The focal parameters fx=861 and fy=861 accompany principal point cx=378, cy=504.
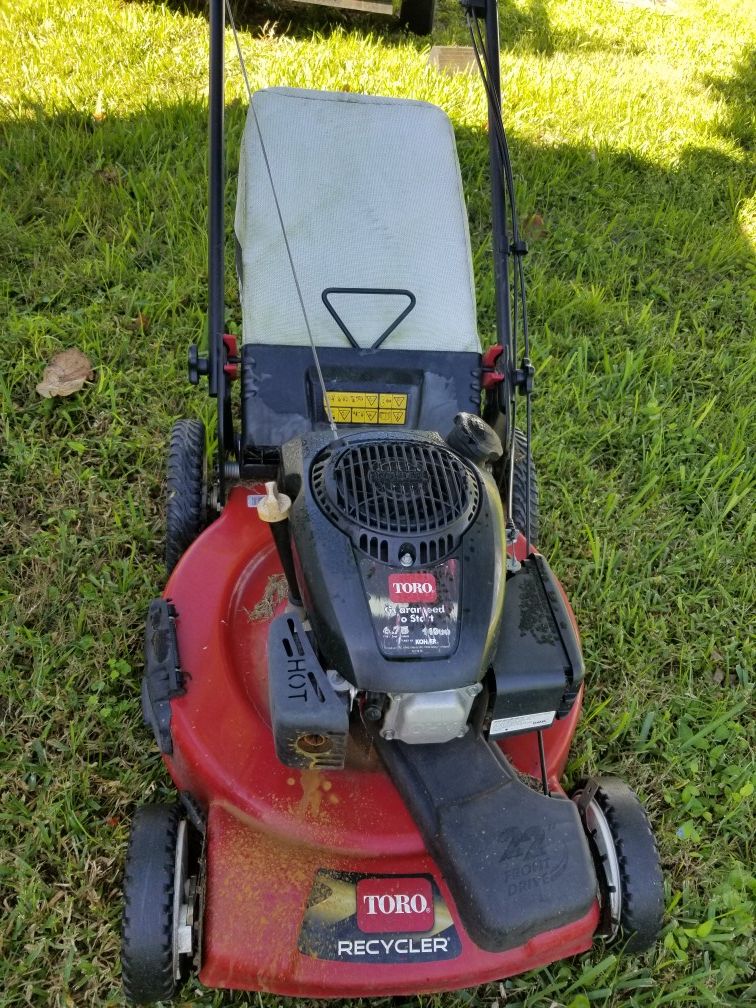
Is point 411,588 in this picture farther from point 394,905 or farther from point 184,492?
point 184,492

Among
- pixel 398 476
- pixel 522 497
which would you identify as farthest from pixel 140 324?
pixel 398 476

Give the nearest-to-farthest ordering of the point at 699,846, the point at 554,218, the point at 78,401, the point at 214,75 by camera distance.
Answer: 1. the point at 699,846
2. the point at 214,75
3. the point at 78,401
4. the point at 554,218

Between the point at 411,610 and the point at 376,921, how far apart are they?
2.02 feet

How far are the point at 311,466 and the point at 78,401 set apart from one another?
1496mm

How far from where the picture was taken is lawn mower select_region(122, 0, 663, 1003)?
1.35m

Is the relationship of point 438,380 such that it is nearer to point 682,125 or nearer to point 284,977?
point 284,977

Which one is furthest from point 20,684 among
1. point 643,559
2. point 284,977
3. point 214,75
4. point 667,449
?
point 667,449

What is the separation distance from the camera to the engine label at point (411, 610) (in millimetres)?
1304

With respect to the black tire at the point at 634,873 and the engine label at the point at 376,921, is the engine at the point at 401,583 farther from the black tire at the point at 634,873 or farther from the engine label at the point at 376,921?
the black tire at the point at 634,873

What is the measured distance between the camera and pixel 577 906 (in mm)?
1320

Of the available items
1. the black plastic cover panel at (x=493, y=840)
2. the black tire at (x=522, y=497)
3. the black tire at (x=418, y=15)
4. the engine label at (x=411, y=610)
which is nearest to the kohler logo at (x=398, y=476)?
the engine label at (x=411, y=610)

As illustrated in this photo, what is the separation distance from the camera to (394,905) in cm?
154

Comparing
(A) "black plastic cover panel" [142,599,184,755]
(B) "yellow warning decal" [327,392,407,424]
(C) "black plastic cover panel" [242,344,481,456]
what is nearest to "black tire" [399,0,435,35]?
(C) "black plastic cover panel" [242,344,481,456]

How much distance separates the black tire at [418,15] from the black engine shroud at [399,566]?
4110 millimetres
